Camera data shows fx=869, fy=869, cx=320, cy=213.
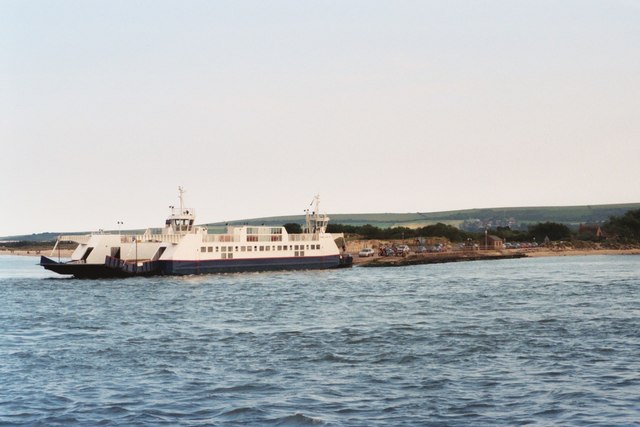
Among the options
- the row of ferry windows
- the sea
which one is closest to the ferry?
the row of ferry windows

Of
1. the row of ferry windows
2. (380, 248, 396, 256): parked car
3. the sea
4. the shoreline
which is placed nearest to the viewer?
the sea

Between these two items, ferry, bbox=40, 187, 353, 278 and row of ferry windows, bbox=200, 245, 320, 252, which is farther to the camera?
row of ferry windows, bbox=200, 245, 320, 252

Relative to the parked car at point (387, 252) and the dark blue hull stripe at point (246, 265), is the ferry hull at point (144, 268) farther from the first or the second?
the parked car at point (387, 252)

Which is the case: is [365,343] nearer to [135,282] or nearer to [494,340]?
[494,340]

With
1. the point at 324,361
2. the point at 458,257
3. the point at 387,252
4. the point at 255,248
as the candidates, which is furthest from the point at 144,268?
the point at 458,257

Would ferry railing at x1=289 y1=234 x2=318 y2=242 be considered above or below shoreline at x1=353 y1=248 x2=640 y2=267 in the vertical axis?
above

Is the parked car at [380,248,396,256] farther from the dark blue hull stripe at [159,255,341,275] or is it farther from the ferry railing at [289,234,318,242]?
the ferry railing at [289,234,318,242]

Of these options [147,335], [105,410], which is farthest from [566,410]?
[147,335]

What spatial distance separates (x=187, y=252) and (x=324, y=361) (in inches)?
2708

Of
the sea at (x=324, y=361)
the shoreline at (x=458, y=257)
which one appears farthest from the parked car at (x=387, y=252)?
the sea at (x=324, y=361)

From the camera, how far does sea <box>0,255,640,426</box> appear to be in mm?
23906

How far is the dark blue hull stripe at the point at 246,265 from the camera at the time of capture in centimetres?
9894

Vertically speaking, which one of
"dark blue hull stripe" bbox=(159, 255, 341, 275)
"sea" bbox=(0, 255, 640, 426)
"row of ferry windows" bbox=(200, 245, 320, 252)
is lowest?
"sea" bbox=(0, 255, 640, 426)

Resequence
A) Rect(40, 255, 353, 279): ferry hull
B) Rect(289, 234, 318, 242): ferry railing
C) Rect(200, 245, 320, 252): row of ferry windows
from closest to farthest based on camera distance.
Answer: Rect(40, 255, 353, 279): ferry hull < Rect(200, 245, 320, 252): row of ferry windows < Rect(289, 234, 318, 242): ferry railing
